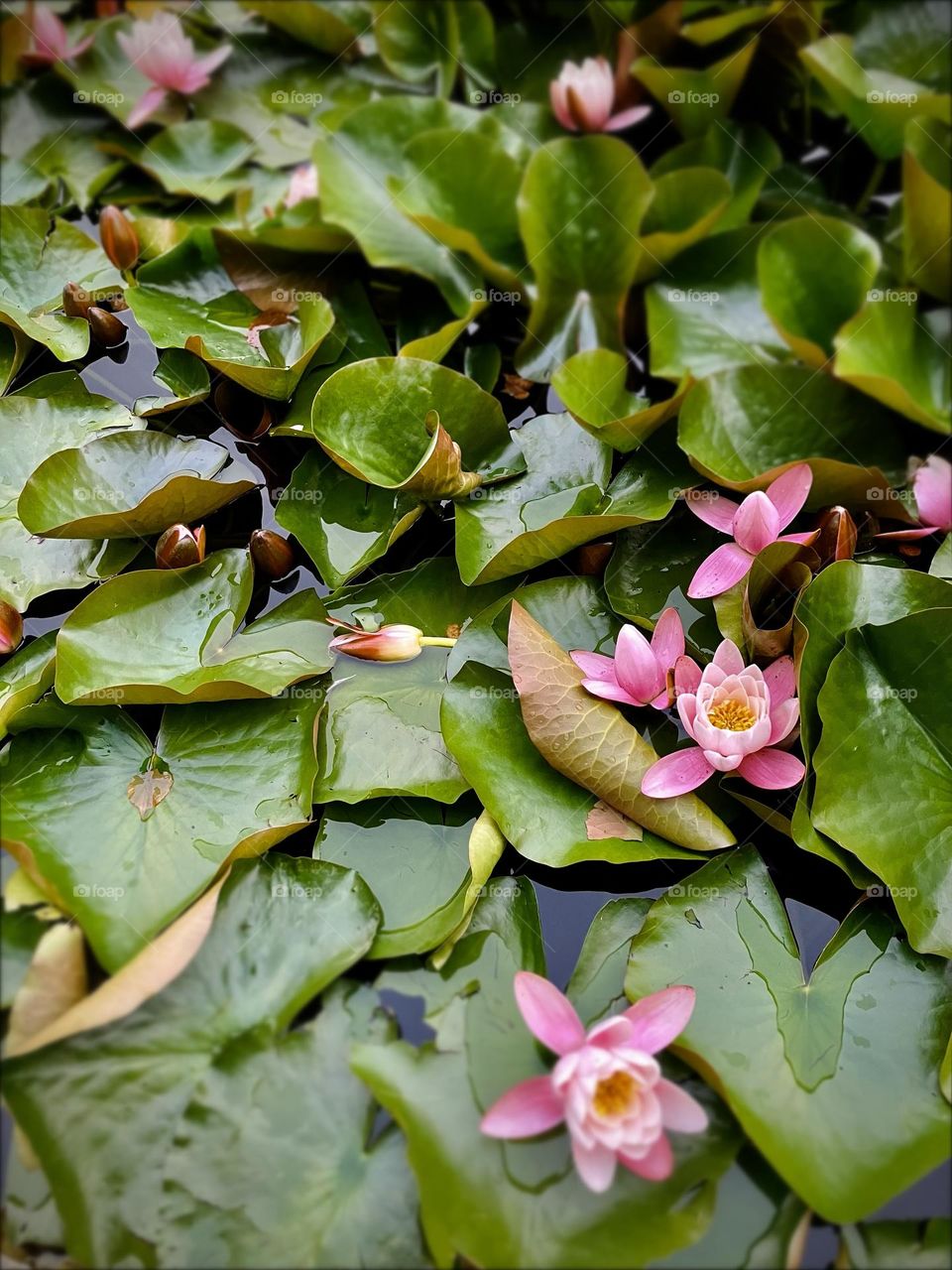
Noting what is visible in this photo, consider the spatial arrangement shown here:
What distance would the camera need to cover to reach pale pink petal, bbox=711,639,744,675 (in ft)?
4.88

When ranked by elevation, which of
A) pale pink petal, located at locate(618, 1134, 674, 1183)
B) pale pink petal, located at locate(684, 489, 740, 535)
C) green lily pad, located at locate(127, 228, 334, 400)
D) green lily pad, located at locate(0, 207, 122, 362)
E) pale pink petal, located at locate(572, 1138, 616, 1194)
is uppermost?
green lily pad, located at locate(0, 207, 122, 362)

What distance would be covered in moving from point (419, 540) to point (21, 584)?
74 centimetres

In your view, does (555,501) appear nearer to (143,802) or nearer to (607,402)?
(607,402)

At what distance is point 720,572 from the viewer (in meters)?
1.61

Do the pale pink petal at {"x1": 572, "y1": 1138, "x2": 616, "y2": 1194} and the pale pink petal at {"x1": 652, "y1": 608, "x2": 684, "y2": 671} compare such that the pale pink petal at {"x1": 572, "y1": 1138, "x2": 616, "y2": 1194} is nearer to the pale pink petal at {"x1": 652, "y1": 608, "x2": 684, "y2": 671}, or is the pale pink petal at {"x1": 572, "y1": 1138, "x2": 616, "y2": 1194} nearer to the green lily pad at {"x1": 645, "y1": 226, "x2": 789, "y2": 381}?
the pale pink petal at {"x1": 652, "y1": 608, "x2": 684, "y2": 671}

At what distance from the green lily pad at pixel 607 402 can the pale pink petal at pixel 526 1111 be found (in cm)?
116

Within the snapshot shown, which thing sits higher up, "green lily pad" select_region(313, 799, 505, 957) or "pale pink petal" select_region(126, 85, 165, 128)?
"pale pink petal" select_region(126, 85, 165, 128)

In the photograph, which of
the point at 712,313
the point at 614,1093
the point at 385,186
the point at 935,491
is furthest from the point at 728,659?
the point at 385,186

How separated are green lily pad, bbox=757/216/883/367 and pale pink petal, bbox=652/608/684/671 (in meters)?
0.93

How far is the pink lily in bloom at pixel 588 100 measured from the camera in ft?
7.79

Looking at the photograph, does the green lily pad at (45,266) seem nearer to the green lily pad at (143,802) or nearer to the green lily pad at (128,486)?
the green lily pad at (128,486)

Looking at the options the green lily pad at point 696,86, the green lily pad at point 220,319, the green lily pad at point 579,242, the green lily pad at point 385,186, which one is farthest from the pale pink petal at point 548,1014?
the green lily pad at point 696,86

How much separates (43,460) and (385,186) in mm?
1102

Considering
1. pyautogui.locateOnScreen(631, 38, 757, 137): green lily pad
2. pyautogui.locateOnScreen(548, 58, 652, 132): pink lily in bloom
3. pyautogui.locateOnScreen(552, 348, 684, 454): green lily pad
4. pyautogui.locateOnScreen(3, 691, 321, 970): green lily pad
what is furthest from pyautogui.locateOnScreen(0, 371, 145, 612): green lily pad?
pyautogui.locateOnScreen(631, 38, 757, 137): green lily pad
